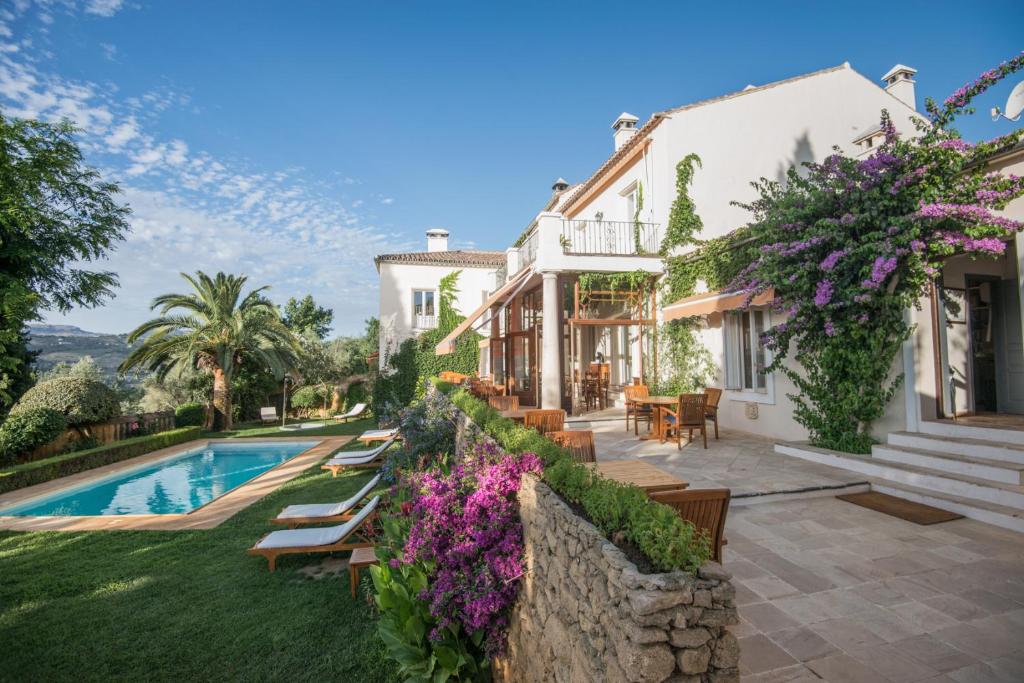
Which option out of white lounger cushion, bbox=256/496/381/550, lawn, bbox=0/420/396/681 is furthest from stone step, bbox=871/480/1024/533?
white lounger cushion, bbox=256/496/381/550

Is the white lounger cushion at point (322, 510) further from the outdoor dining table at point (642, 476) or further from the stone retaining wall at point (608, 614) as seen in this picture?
the outdoor dining table at point (642, 476)

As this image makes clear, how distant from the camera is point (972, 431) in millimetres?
7090

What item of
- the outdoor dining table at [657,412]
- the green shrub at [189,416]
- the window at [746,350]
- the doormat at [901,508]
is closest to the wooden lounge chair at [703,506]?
the doormat at [901,508]

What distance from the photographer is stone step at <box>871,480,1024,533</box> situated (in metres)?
5.40

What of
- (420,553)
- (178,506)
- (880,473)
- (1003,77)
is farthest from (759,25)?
(178,506)

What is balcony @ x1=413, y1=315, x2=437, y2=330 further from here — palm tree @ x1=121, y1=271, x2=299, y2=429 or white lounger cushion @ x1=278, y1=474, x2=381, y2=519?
white lounger cushion @ x1=278, y1=474, x2=381, y2=519

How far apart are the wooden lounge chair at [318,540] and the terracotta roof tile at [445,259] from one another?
68.7 feet

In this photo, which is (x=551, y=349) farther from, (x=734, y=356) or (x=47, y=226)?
(x=47, y=226)

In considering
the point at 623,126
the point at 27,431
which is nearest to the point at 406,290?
the point at 623,126

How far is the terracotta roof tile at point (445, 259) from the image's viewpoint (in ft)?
93.2

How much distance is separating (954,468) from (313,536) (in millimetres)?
9847

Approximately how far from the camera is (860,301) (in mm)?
7672

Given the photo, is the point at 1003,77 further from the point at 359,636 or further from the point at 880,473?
the point at 359,636

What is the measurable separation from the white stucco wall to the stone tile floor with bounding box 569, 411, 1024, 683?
76.0ft
